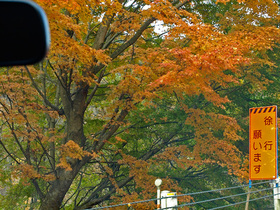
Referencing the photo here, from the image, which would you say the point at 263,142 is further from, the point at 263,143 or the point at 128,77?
the point at 128,77

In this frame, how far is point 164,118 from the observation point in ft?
47.6

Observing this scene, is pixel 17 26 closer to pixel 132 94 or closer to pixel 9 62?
pixel 9 62

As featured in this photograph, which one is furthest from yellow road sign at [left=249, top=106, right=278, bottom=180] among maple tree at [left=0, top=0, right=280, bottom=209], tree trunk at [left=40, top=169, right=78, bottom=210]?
tree trunk at [left=40, top=169, right=78, bottom=210]

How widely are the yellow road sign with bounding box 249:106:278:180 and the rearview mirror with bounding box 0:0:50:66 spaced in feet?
27.8

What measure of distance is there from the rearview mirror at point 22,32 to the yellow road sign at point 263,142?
8477 mm

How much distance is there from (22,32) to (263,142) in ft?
29.0

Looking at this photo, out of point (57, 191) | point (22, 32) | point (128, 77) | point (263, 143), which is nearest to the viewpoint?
point (22, 32)

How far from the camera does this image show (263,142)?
9.20 m

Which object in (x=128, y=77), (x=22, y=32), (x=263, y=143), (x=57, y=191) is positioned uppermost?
(x=128, y=77)

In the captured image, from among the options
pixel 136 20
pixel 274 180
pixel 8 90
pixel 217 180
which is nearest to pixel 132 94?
pixel 136 20

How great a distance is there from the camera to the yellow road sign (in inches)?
350

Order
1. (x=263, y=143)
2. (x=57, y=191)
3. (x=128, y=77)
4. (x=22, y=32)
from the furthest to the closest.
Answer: (x=57, y=191) < (x=128, y=77) < (x=263, y=143) < (x=22, y=32)

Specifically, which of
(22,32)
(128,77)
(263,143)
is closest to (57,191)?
(128,77)

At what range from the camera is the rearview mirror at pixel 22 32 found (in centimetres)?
109
